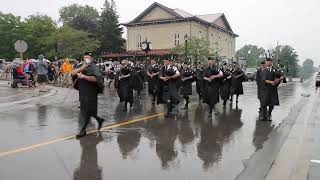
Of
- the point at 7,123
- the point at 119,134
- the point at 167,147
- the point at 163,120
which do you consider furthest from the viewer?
the point at 163,120

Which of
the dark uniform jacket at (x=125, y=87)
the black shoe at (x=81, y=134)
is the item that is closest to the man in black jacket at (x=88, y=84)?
the black shoe at (x=81, y=134)

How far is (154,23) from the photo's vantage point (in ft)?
201

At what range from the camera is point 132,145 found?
877cm

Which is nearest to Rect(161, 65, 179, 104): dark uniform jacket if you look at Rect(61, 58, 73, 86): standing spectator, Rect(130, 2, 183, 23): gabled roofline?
Rect(61, 58, 73, 86): standing spectator

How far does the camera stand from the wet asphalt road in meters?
6.74

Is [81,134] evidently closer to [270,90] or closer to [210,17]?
[270,90]

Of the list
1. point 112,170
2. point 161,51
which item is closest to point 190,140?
point 112,170

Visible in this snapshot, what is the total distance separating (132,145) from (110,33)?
64.7 metres

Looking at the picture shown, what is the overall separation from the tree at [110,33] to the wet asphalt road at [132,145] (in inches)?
2272

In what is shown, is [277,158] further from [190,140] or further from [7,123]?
[7,123]

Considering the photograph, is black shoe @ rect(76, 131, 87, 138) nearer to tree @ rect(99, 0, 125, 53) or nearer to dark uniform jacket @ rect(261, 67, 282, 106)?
dark uniform jacket @ rect(261, 67, 282, 106)

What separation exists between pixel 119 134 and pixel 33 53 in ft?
210

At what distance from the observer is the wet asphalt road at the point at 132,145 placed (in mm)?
6738

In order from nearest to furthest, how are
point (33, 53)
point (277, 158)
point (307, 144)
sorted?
point (277, 158), point (307, 144), point (33, 53)
